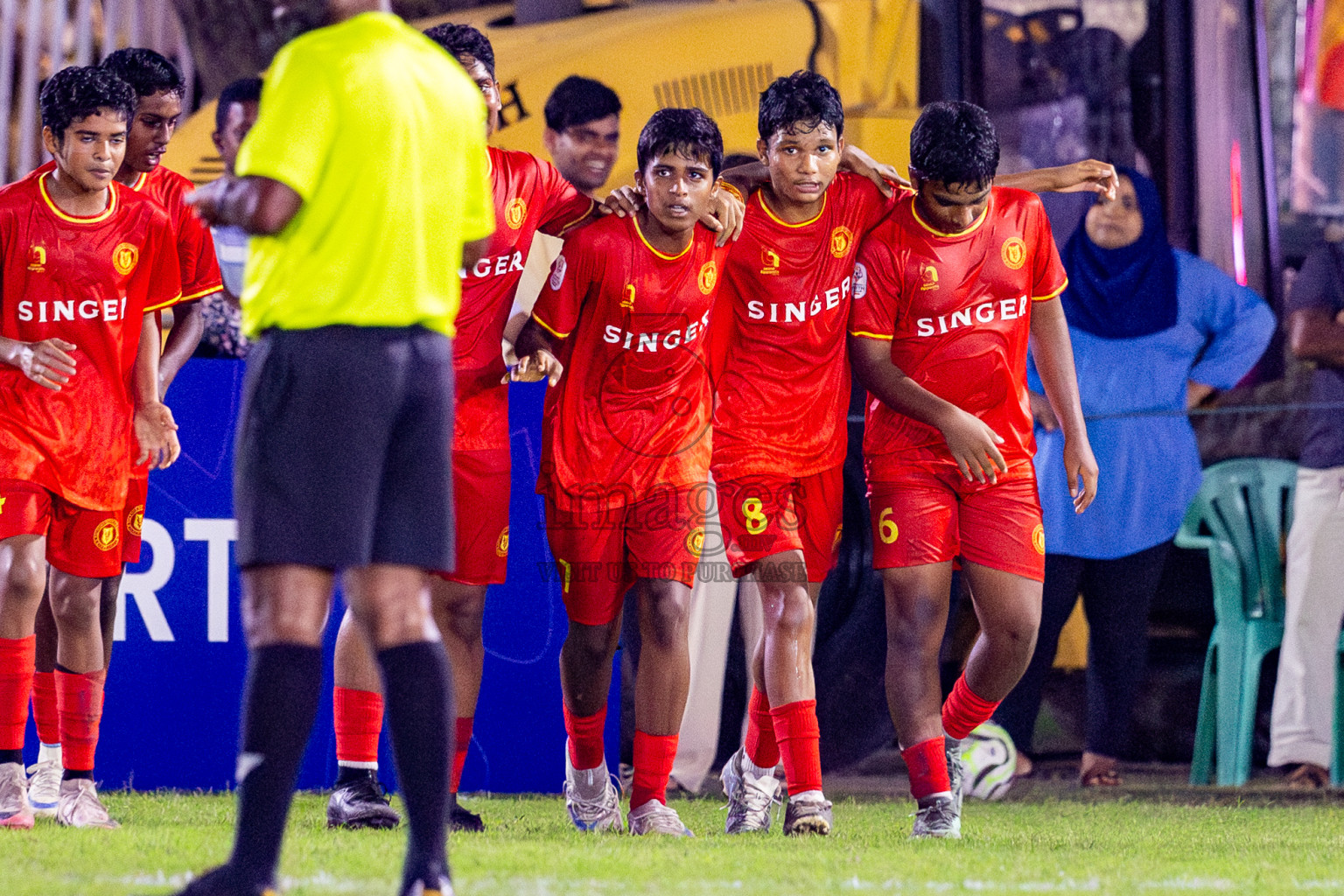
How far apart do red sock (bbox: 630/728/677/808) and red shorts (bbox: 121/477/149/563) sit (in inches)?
59.0

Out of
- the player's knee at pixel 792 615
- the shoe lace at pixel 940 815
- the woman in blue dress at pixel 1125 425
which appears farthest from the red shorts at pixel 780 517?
the woman in blue dress at pixel 1125 425

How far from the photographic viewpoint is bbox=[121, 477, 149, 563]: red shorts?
4277 millimetres

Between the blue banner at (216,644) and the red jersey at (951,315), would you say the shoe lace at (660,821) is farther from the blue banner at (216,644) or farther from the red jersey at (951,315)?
the red jersey at (951,315)

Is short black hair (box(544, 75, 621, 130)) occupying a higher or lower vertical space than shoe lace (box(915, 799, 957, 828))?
higher

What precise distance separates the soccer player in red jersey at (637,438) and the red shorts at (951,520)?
0.50 metres

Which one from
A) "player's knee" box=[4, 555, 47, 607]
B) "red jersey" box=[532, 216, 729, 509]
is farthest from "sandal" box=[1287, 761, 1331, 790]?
"player's knee" box=[4, 555, 47, 607]

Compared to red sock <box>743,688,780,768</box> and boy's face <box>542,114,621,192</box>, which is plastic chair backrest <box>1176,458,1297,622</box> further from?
boy's face <box>542,114,621,192</box>

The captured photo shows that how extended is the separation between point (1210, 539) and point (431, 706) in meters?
3.95

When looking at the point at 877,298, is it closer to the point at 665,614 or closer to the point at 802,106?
the point at 802,106

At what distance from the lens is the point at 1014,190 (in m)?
4.38

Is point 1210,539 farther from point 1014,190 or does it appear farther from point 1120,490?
point 1014,190

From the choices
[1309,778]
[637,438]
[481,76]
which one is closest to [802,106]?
[481,76]

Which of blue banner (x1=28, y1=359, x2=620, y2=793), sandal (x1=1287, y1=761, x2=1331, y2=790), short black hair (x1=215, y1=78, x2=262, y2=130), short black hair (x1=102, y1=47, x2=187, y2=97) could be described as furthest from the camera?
short black hair (x1=215, y1=78, x2=262, y2=130)

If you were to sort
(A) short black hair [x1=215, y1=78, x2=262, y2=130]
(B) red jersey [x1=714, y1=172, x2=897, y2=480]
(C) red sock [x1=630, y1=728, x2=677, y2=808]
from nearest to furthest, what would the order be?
(C) red sock [x1=630, y1=728, x2=677, y2=808], (B) red jersey [x1=714, y1=172, x2=897, y2=480], (A) short black hair [x1=215, y1=78, x2=262, y2=130]
